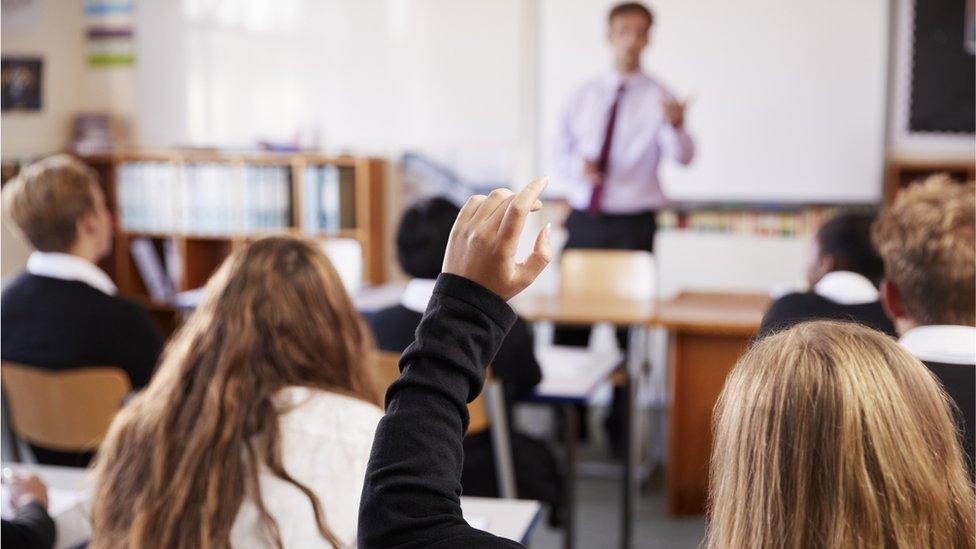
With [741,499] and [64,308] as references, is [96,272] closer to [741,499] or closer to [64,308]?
[64,308]

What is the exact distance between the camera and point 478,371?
2.42 feet

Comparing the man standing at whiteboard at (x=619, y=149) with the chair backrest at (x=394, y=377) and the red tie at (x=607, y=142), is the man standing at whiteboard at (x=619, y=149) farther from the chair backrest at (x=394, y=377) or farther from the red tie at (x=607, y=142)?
the chair backrest at (x=394, y=377)

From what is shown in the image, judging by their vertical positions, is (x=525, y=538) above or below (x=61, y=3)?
below

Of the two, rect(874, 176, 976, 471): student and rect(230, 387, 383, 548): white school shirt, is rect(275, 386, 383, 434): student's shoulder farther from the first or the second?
rect(874, 176, 976, 471): student

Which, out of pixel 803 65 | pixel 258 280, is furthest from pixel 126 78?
pixel 258 280

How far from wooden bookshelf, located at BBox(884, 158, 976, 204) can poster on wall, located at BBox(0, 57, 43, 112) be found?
4407 mm

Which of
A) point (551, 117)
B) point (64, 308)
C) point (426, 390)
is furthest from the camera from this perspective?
point (551, 117)

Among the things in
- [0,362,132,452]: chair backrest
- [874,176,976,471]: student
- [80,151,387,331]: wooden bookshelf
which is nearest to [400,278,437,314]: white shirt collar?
[0,362,132,452]: chair backrest

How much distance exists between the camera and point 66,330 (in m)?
2.61

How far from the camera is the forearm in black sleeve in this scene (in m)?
0.71

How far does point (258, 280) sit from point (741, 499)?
96 cm

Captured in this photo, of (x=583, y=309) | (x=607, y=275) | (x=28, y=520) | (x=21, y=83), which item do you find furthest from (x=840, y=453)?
(x=21, y=83)

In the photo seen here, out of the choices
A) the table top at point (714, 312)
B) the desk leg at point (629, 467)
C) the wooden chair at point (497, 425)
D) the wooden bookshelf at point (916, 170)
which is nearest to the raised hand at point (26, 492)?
the wooden chair at point (497, 425)

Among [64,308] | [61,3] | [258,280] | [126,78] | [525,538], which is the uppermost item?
[61,3]
